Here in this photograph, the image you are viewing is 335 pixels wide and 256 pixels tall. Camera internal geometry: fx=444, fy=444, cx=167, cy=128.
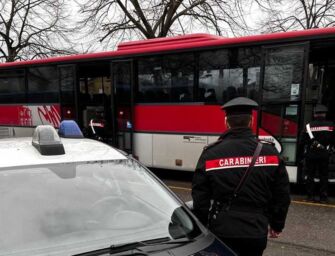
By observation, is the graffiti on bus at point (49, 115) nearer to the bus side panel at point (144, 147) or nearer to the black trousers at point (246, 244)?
the bus side panel at point (144, 147)

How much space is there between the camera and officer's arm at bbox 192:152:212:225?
3012 mm

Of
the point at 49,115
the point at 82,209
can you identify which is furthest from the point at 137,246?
the point at 49,115

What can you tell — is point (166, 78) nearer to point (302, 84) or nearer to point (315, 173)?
point (302, 84)

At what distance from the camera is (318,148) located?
7.40 m

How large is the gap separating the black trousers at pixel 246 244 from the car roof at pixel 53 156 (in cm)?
95

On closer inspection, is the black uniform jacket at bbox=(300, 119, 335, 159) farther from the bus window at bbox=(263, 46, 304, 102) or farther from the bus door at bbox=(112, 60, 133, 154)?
the bus door at bbox=(112, 60, 133, 154)

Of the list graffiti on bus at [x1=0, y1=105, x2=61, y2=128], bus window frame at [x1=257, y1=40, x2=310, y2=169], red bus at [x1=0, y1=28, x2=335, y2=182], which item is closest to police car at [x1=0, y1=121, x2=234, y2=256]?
bus window frame at [x1=257, y1=40, x2=310, y2=169]

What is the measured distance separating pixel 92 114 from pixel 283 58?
5.48 m

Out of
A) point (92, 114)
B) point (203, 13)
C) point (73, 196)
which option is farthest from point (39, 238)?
point (203, 13)

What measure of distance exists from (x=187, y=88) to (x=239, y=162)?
6.48 meters

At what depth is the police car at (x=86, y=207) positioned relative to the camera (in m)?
2.41

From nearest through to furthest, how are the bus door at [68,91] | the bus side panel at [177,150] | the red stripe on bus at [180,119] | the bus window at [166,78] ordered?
the red stripe on bus at [180,119], the bus side panel at [177,150], the bus window at [166,78], the bus door at [68,91]

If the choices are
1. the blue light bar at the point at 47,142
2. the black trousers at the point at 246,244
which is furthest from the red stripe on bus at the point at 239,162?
the blue light bar at the point at 47,142

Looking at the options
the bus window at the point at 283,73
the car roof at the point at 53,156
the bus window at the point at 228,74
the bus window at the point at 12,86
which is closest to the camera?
the car roof at the point at 53,156
